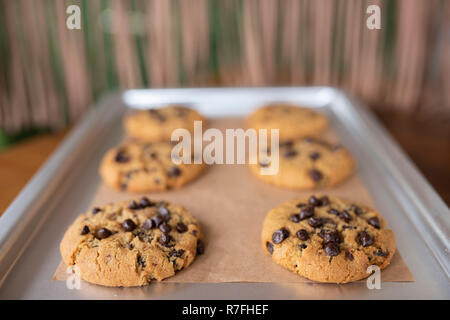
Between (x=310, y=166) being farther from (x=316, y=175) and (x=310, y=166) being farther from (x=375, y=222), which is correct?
(x=375, y=222)

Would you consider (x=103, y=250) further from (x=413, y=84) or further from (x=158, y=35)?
(x=413, y=84)

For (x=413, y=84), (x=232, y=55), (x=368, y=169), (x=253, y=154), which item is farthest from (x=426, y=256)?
(x=232, y=55)

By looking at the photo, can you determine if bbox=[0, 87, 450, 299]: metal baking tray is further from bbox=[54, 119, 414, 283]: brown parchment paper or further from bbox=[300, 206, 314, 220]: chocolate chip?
bbox=[300, 206, 314, 220]: chocolate chip

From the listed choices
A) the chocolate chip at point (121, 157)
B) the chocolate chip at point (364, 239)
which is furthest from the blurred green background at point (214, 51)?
the chocolate chip at point (364, 239)

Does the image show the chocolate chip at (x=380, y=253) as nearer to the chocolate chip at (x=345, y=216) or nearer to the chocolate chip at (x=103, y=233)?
the chocolate chip at (x=345, y=216)

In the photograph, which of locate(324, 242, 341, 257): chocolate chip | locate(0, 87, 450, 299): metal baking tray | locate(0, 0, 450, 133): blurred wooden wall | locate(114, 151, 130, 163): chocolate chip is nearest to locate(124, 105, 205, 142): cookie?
locate(0, 87, 450, 299): metal baking tray
